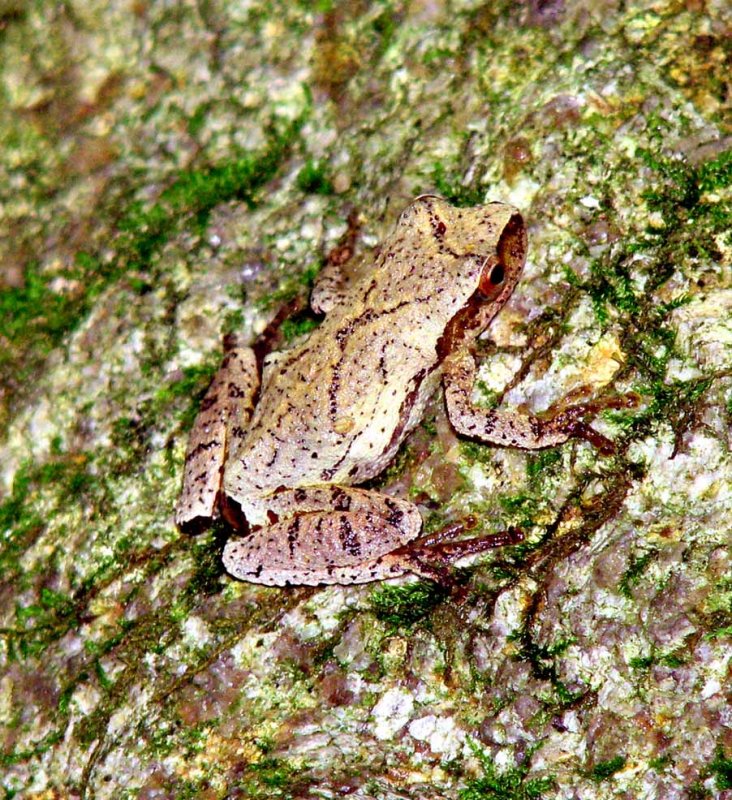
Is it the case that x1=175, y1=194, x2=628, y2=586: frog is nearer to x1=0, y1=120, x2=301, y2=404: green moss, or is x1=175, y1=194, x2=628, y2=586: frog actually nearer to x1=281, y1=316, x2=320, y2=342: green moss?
x1=281, y1=316, x2=320, y2=342: green moss

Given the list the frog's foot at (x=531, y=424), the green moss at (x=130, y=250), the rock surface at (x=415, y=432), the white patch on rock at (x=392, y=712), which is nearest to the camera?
the rock surface at (x=415, y=432)

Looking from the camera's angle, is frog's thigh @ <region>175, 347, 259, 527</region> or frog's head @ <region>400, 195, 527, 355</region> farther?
frog's thigh @ <region>175, 347, 259, 527</region>

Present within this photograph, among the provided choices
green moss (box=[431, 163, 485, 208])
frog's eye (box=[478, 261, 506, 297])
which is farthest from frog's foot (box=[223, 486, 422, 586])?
green moss (box=[431, 163, 485, 208])

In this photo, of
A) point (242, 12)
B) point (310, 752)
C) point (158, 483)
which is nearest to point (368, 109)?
point (242, 12)

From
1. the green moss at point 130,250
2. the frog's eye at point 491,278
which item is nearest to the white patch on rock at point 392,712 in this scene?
the frog's eye at point 491,278

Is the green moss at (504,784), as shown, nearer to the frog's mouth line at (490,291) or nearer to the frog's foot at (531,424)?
the frog's foot at (531,424)

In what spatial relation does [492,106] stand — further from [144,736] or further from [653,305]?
[144,736]

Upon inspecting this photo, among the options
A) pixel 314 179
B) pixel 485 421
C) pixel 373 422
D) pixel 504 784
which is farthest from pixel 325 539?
pixel 314 179
